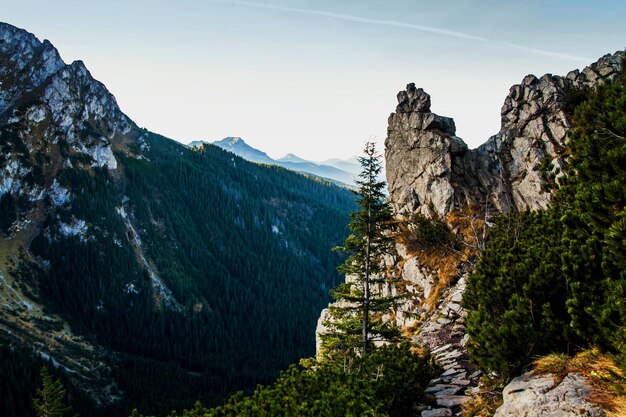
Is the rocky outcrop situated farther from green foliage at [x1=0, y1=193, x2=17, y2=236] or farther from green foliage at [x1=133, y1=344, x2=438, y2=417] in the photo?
green foliage at [x1=0, y1=193, x2=17, y2=236]

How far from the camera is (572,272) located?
1009cm

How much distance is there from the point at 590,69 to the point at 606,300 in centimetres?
4750

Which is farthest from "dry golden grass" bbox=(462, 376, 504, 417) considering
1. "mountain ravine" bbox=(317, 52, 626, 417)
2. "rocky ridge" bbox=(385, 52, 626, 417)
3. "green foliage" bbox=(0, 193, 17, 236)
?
"green foliage" bbox=(0, 193, 17, 236)

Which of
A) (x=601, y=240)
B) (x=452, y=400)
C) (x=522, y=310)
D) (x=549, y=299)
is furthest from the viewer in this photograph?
(x=452, y=400)

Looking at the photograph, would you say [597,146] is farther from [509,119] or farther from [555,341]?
[509,119]

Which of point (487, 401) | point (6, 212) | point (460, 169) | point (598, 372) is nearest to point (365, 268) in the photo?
point (487, 401)

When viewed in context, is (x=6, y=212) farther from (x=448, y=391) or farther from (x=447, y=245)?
(x=448, y=391)

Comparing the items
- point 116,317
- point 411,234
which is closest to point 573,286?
point 411,234

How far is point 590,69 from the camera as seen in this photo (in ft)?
152

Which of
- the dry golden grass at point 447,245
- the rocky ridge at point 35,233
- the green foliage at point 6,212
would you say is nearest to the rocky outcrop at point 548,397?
the dry golden grass at point 447,245

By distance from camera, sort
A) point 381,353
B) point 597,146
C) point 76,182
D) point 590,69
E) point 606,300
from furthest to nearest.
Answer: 1. point 76,182
2. point 590,69
3. point 381,353
4. point 597,146
5. point 606,300

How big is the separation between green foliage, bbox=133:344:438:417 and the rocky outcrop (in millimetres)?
3370

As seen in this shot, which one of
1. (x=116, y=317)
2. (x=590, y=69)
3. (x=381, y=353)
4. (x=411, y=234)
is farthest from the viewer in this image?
(x=116, y=317)

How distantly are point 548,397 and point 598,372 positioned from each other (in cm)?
123
